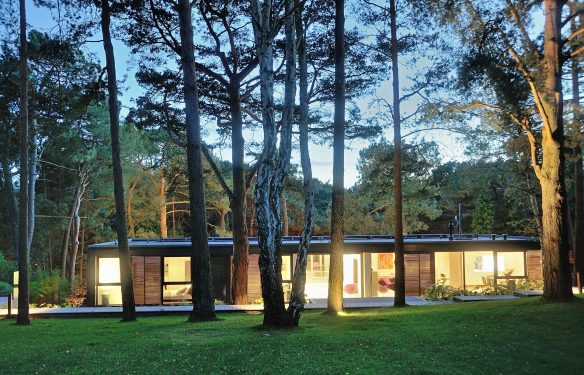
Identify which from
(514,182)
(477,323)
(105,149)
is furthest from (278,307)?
(105,149)

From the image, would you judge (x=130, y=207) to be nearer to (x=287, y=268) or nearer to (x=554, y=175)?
(x=287, y=268)

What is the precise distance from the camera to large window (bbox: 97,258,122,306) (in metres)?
15.2

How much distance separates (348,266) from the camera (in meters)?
17.1

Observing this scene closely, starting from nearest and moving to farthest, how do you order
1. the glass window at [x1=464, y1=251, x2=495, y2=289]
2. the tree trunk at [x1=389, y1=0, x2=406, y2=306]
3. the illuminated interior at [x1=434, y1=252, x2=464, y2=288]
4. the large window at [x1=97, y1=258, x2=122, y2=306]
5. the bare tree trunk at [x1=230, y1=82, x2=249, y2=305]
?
1. the tree trunk at [x1=389, y1=0, x2=406, y2=306]
2. the bare tree trunk at [x1=230, y1=82, x2=249, y2=305]
3. the large window at [x1=97, y1=258, x2=122, y2=306]
4. the glass window at [x1=464, y1=251, x2=495, y2=289]
5. the illuminated interior at [x1=434, y1=252, x2=464, y2=288]

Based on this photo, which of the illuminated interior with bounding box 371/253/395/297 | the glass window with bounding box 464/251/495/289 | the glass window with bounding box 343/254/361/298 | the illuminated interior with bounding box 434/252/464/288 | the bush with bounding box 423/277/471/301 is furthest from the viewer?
the illuminated interior with bounding box 434/252/464/288

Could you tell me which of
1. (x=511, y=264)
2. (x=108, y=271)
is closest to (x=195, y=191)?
(x=108, y=271)

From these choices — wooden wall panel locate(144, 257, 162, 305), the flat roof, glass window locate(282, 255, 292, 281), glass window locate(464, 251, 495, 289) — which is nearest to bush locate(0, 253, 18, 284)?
the flat roof

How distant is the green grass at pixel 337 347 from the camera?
4.80 m

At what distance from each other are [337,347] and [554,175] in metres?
5.24

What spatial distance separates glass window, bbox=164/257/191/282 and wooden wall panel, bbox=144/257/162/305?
247 millimetres

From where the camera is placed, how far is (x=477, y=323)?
704cm

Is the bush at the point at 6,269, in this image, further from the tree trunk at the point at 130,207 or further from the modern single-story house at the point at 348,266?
the modern single-story house at the point at 348,266

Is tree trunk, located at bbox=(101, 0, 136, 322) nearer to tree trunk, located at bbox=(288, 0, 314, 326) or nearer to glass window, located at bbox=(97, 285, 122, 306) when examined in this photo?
tree trunk, located at bbox=(288, 0, 314, 326)

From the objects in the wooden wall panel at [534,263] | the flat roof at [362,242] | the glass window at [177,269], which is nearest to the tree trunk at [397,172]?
the flat roof at [362,242]
